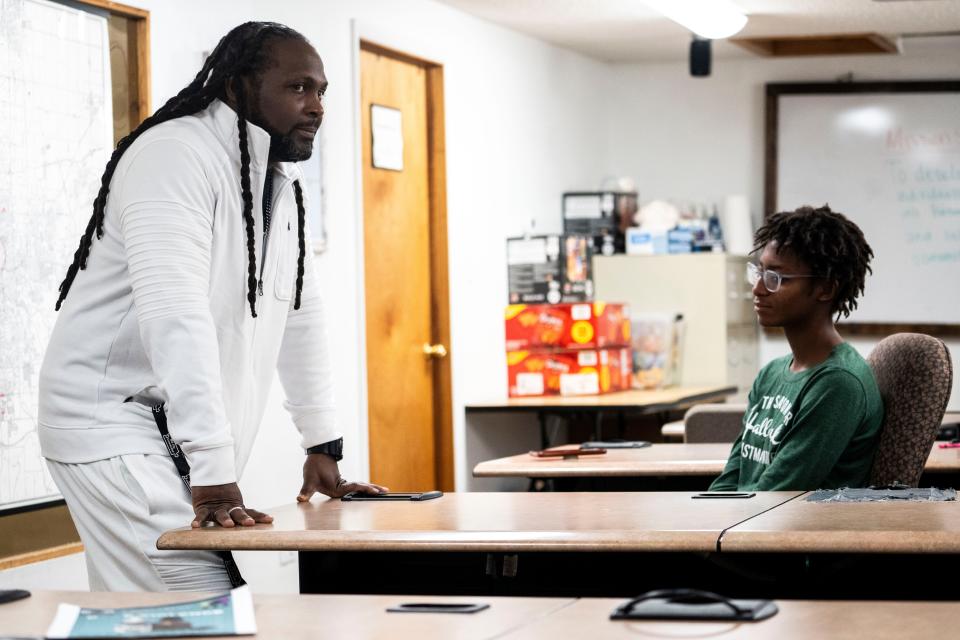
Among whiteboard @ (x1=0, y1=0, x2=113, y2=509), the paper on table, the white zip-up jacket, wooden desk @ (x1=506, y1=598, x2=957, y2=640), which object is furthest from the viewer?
whiteboard @ (x1=0, y1=0, x2=113, y2=509)

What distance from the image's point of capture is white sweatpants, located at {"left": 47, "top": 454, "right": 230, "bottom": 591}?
2.31 m

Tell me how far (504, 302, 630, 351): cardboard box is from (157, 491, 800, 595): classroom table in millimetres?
4000

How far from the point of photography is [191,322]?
2.25 meters

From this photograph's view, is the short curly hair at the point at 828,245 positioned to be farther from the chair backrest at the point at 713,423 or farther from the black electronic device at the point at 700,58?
the black electronic device at the point at 700,58

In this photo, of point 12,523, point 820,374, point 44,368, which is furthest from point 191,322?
point 12,523

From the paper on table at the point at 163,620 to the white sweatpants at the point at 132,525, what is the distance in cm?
54

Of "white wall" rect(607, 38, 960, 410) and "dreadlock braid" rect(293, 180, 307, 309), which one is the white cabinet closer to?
"white wall" rect(607, 38, 960, 410)

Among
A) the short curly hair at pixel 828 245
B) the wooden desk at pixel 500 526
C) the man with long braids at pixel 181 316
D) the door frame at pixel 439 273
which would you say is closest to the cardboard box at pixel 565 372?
the door frame at pixel 439 273

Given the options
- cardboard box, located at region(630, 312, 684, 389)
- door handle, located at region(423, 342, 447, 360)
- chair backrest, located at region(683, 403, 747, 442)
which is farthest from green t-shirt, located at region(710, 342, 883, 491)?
cardboard box, located at region(630, 312, 684, 389)

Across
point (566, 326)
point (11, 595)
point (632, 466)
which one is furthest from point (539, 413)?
point (11, 595)

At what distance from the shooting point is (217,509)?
2.30 metres

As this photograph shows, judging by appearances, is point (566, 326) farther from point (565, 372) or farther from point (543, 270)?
point (543, 270)

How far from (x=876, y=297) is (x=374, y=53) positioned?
142 inches

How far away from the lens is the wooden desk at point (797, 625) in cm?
150
